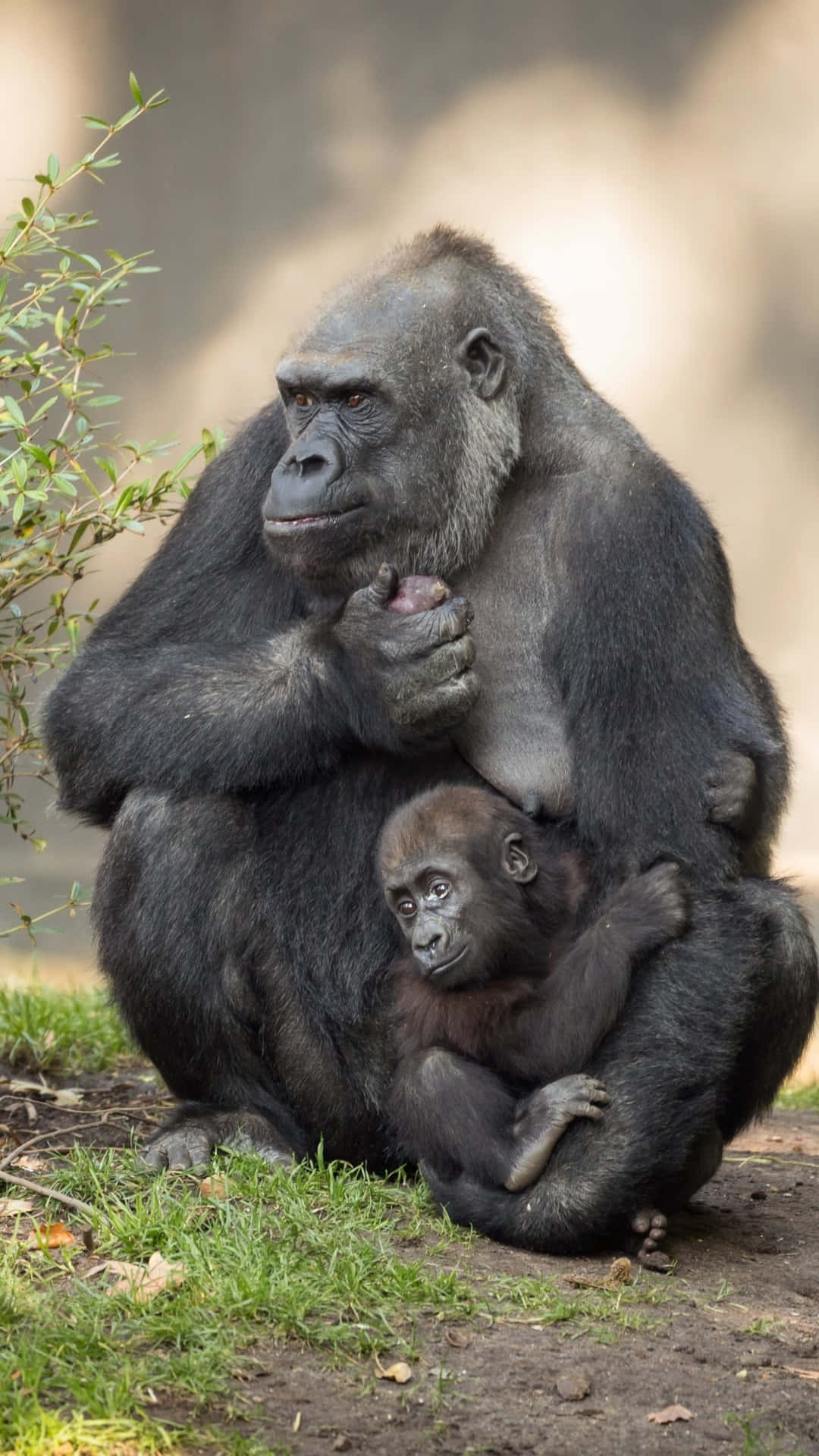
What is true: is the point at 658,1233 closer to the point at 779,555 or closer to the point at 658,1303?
the point at 658,1303

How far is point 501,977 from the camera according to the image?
12.4 ft

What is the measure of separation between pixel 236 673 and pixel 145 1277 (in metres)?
1.46

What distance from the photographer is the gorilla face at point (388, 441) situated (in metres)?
3.95

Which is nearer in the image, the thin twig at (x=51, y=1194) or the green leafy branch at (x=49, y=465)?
the thin twig at (x=51, y=1194)

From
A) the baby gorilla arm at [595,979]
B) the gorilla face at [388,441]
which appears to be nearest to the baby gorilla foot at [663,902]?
the baby gorilla arm at [595,979]

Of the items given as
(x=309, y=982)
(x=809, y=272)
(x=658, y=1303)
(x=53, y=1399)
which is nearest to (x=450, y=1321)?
(x=658, y=1303)

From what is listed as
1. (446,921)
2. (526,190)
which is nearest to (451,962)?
(446,921)

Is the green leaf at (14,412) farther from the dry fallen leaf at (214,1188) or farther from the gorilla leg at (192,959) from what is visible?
the dry fallen leaf at (214,1188)

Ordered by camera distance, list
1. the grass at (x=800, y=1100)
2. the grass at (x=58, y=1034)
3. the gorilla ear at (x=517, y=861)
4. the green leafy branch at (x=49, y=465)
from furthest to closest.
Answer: the grass at (x=800, y=1100), the grass at (x=58, y=1034), the green leafy branch at (x=49, y=465), the gorilla ear at (x=517, y=861)

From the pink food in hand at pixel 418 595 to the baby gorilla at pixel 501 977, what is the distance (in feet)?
1.48

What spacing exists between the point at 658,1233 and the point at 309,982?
103 centimetres

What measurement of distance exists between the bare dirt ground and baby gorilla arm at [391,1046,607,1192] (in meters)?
0.18

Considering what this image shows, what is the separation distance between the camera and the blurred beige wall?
7.95 m

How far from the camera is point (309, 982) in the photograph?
4.20m
